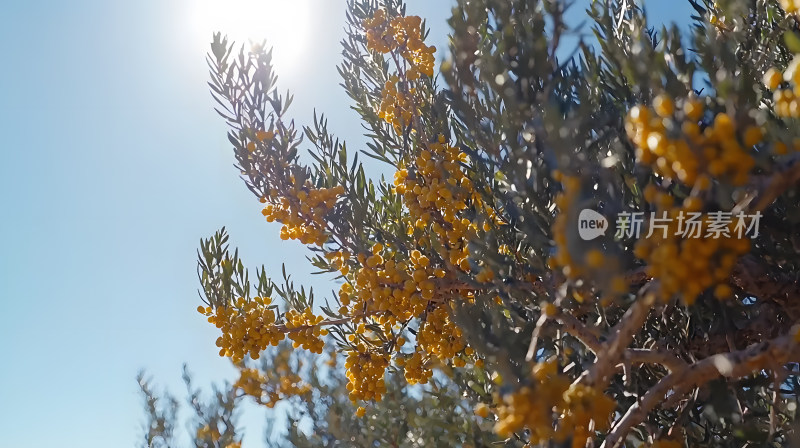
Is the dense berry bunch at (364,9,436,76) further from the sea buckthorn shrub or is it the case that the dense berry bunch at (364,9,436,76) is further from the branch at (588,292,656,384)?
the branch at (588,292,656,384)

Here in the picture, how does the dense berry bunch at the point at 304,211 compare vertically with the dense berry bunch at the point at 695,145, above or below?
above

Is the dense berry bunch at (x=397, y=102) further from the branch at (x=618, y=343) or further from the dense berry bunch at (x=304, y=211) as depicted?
the branch at (x=618, y=343)

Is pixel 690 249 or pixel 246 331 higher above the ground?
pixel 246 331

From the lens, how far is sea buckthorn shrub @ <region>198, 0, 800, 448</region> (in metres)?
1.09

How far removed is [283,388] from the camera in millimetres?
4582

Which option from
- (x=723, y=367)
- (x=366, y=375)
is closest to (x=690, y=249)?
(x=723, y=367)

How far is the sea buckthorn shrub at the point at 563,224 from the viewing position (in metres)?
1.09

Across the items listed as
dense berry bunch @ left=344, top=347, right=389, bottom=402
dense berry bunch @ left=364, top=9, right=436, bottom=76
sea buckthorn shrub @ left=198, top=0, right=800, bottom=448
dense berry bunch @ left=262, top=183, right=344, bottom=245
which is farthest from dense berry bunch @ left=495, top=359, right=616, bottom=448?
dense berry bunch @ left=364, top=9, right=436, bottom=76

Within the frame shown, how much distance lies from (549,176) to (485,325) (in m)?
0.48

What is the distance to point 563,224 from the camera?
103 centimetres

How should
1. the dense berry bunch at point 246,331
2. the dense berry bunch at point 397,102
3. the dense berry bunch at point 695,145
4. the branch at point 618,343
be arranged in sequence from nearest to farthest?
the dense berry bunch at point 695,145, the branch at point 618,343, the dense berry bunch at point 246,331, the dense berry bunch at point 397,102

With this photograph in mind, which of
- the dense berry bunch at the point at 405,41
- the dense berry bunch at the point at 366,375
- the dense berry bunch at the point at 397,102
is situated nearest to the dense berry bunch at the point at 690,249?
the dense berry bunch at the point at 366,375

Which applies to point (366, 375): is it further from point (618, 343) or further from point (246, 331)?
point (618, 343)

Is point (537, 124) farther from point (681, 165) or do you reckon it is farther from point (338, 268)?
point (338, 268)
